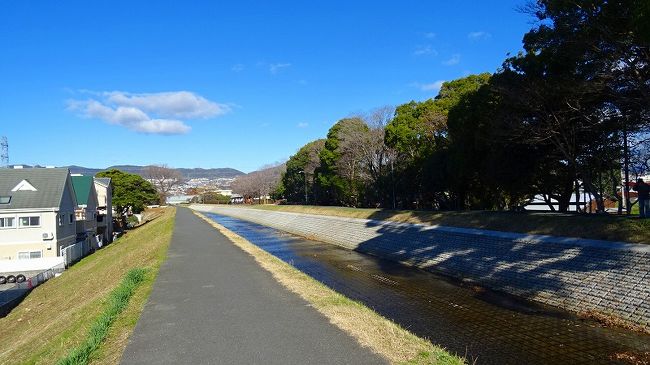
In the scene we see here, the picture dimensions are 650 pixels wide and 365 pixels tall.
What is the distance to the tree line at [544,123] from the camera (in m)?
14.4

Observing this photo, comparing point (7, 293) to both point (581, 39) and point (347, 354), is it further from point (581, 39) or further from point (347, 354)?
point (581, 39)

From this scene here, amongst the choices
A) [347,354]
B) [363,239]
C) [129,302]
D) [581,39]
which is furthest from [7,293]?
[581,39]

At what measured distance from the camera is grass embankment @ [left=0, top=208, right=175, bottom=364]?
7294mm

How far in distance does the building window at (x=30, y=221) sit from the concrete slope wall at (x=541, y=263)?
21158 millimetres

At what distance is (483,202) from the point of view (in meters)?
31.3

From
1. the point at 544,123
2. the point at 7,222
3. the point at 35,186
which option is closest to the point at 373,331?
the point at 544,123

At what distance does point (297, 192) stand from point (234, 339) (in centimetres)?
6719

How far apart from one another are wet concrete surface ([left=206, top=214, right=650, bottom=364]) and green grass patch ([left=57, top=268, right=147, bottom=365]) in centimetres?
613

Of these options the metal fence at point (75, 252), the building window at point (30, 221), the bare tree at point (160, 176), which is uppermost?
the bare tree at point (160, 176)

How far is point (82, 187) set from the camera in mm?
39719

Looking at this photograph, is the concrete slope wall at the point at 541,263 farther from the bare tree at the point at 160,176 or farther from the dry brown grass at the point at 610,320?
the bare tree at the point at 160,176

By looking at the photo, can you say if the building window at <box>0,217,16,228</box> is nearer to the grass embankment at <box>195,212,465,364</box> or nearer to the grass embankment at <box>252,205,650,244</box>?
the grass embankment at <box>252,205,650,244</box>

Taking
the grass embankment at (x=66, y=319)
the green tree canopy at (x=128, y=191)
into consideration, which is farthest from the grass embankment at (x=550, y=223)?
the green tree canopy at (x=128, y=191)

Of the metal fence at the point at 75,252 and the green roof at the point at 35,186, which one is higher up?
the green roof at the point at 35,186
